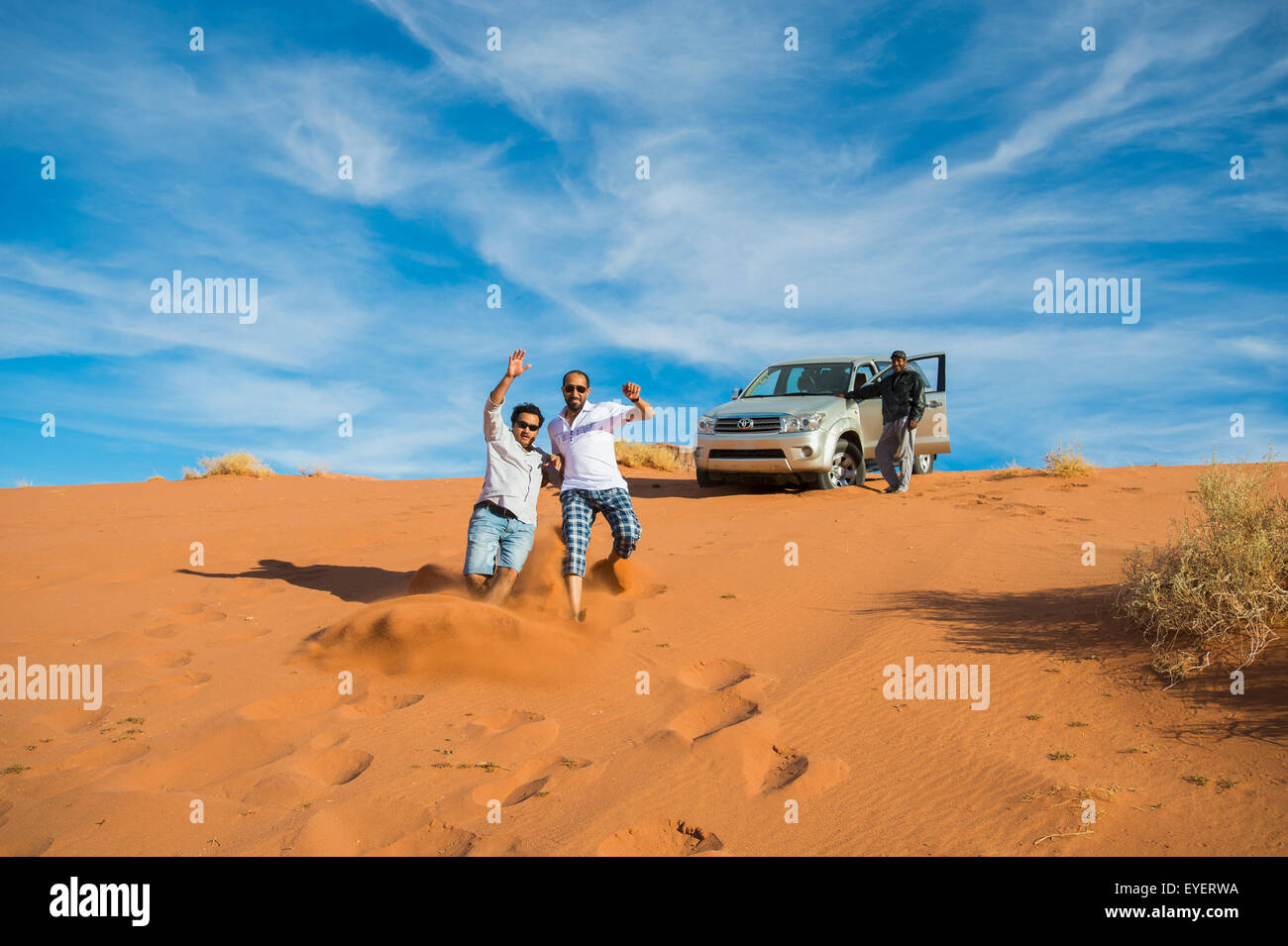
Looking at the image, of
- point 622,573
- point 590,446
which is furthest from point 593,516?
point 622,573

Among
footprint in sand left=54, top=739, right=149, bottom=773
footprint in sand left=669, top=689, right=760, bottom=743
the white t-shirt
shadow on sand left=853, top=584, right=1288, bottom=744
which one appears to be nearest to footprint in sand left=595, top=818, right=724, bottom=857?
footprint in sand left=669, top=689, right=760, bottom=743

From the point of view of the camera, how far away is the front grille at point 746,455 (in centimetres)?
1249

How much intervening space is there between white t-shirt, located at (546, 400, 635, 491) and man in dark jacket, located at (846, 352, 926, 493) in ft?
24.0

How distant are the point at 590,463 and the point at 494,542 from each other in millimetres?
998

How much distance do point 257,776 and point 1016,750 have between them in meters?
3.64

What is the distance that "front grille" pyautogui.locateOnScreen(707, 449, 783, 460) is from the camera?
41.0 ft

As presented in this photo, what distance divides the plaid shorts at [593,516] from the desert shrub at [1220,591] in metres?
3.50

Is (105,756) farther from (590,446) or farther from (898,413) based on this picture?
(898,413)

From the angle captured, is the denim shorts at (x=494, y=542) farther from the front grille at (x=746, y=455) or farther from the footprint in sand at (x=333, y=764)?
the front grille at (x=746, y=455)

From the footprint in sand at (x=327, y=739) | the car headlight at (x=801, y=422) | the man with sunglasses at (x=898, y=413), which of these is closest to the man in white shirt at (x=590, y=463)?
the footprint in sand at (x=327, y=739)

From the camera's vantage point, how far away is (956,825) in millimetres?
3195

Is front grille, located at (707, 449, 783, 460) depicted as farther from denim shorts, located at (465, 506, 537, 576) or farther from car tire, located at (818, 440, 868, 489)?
denim shorts, located at (465, 506, 537, 576)
